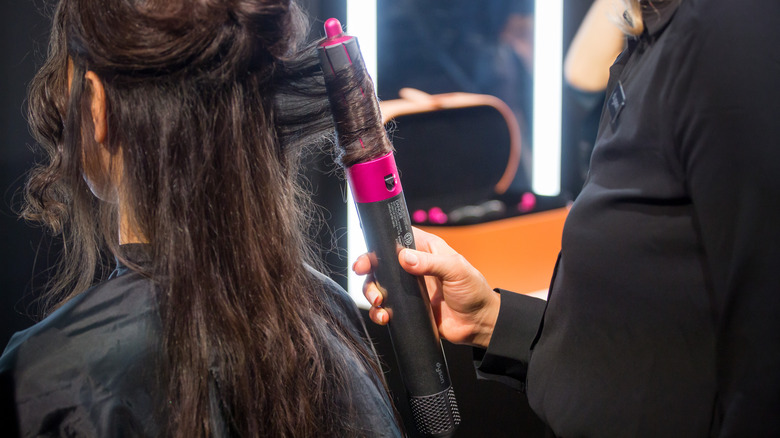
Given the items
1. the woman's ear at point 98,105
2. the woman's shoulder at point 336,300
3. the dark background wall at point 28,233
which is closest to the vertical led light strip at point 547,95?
the dark background wall at point 28,233

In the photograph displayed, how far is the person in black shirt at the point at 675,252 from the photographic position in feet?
2.02

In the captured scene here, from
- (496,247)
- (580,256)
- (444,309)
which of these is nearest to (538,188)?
(496,247)

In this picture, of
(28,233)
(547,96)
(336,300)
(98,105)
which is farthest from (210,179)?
(547,96)

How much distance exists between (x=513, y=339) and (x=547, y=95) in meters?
1.60

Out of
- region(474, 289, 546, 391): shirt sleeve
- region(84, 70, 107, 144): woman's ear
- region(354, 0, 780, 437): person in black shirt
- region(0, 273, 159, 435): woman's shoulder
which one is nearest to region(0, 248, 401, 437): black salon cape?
region(0, 273, 159, 435): woman's shoulder

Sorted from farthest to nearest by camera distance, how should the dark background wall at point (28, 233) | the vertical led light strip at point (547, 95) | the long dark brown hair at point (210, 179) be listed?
the vertical led light strip at point (547, 95), the dark background wall at point (28, 233), the long dark brown hair at point (210, 179)

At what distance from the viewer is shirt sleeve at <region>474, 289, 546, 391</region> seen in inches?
39.8

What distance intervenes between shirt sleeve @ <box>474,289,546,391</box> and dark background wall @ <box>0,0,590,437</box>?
320mm

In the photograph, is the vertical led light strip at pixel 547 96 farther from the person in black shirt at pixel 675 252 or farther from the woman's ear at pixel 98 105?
the woman's ear at pixel 98 105

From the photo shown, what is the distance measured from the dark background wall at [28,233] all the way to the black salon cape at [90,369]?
633mm

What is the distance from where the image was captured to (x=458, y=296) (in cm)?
103

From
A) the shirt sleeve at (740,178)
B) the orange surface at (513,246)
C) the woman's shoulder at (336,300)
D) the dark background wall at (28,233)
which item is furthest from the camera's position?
the orange surface at (513,246)

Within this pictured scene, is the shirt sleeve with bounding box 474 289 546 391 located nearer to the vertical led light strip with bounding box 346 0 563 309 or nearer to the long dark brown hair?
the long dark brown hair

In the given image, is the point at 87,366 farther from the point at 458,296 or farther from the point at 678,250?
the point at 678,250
